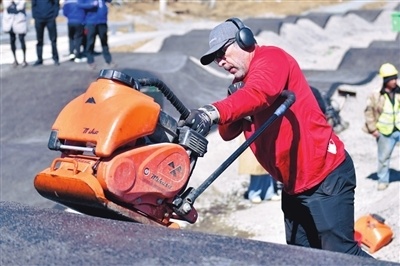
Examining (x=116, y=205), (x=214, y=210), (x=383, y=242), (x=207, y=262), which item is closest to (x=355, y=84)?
(x=214, y=210)

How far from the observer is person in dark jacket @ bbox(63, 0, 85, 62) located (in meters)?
15.2

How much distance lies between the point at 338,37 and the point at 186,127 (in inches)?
864

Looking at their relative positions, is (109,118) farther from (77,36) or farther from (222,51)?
(77,36)

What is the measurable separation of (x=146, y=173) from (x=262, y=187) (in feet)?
20.4

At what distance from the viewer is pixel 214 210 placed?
9750mm

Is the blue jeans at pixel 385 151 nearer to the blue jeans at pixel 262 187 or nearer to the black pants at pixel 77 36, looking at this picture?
the blue jeans at pixel 262 187

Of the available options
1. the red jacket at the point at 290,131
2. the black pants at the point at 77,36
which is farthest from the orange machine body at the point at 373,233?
the black pants at the point at 77,36

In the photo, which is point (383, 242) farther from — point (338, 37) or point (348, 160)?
point (338, 37)

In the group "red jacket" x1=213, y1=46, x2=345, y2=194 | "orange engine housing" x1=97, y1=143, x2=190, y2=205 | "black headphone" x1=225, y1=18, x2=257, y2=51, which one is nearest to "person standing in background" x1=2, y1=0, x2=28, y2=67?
"red jacket" x1=213, y1=46, x2=345, y2=194

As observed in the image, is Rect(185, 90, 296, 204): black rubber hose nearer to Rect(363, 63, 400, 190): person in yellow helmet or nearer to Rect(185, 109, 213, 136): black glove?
Rect(185, 109, 213, 136): black glove

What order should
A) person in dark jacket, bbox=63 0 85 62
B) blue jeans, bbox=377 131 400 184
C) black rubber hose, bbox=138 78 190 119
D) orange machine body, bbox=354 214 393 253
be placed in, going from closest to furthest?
black rubber hose, bbox=138 78 190 119
orange machine body, bbox=354 214 393 253
blue jeans, bbox=377 131 400 184
person in dark jacket, bbox=63 0 85 62

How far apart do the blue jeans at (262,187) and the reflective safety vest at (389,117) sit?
1.45m

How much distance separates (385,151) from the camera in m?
9.48

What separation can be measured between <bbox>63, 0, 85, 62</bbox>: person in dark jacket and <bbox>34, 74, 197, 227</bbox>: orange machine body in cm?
1156
